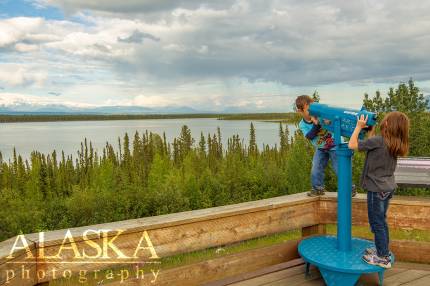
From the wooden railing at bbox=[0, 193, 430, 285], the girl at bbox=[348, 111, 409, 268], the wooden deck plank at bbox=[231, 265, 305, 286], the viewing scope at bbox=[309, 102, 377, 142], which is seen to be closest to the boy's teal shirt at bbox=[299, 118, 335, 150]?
the wooden railing at bbox=[0, 193, 430, 285]

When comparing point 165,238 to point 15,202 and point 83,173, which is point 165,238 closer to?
point 15,202

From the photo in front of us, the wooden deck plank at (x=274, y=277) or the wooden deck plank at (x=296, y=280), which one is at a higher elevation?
the wooden deck plank at (x=274, y=277)

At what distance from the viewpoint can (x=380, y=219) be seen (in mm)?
3262

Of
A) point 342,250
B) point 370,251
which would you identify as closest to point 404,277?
point 370,251

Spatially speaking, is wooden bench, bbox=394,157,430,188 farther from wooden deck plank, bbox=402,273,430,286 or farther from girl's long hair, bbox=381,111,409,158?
girl's long hair, bbox=381,111,409,158

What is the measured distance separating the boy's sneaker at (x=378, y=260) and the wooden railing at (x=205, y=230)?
627mm

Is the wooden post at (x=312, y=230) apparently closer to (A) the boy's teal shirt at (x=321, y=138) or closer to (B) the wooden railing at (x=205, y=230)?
(B) the wooden railing at (x=205, y=230)

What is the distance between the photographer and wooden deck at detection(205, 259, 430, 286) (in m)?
3.46

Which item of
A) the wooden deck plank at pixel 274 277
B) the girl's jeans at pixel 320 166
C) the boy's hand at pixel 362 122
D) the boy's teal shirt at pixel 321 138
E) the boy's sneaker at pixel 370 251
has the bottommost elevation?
the wooden deck plank at pixel 274 277

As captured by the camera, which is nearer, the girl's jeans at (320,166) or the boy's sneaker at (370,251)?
the boy's sneaker at (370,251)

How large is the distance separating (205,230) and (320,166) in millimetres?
1576

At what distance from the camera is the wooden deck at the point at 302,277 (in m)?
3.46

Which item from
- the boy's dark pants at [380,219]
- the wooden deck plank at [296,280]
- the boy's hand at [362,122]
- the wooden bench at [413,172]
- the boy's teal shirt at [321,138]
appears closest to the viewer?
the boy's hand at [362,122]

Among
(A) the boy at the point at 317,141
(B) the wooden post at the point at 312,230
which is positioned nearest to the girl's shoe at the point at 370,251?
(A) the boy at the point at 317,141
